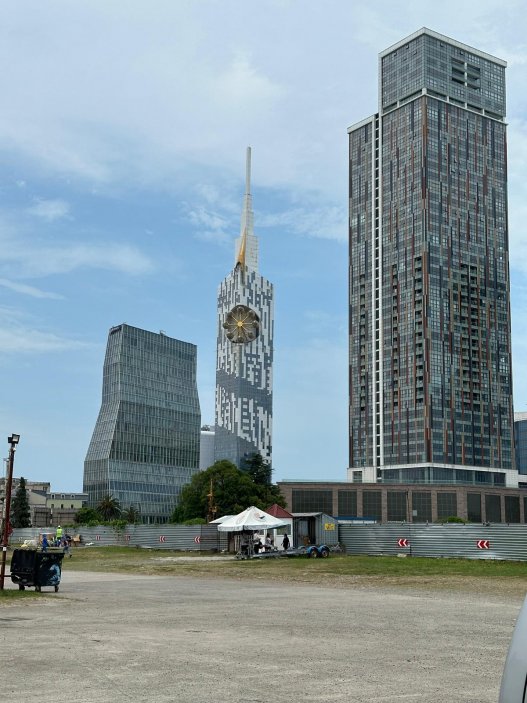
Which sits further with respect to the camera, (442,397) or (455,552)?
(442,397)

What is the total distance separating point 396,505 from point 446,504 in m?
9.07

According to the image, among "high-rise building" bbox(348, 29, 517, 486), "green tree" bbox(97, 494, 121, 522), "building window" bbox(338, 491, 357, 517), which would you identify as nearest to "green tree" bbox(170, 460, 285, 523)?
"building window" bbox(338, 491, 357, 517)

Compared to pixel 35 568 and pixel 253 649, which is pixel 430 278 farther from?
pixel 253 649

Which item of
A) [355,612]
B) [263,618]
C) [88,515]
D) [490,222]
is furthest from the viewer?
[490,222]

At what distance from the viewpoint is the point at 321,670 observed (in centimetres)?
1187

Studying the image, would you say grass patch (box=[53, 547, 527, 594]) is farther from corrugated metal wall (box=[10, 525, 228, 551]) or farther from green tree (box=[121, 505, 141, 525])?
green tree (box=[121, 505, 141, 525])

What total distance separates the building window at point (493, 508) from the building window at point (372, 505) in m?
20.3

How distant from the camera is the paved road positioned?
33.8ft

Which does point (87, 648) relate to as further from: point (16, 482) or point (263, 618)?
point (16, 482)

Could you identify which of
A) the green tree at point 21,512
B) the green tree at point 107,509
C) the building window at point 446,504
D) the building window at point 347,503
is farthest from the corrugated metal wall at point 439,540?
the green tree at point 107,509

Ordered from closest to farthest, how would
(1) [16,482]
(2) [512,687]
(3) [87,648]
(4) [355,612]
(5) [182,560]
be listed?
(2) [512,687] → (3) [87,648] → (4) [355,612] → (5) [182,560] → (1) [16,482]

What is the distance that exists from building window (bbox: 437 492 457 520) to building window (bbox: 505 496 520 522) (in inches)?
533

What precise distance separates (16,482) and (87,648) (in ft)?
638

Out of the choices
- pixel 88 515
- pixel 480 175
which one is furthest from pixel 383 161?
pixel 88 515
